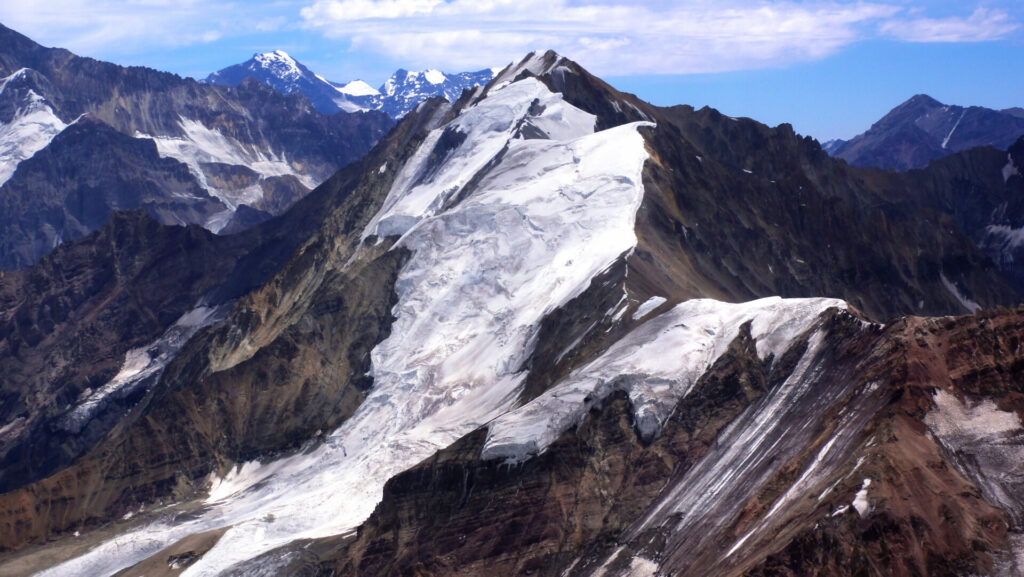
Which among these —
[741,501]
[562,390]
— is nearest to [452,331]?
[562,390]

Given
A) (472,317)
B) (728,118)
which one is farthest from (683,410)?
(728,118)

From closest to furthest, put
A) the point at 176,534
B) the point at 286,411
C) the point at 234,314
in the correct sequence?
the point at 176,534 < the point at 286,411 < the point at 234,314

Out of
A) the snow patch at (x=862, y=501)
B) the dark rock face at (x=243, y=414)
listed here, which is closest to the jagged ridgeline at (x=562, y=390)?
the snow patch at (x=862, y=501)

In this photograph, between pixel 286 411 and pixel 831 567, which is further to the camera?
pixel 286 411

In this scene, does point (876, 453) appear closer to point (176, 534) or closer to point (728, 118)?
point (176, 534)

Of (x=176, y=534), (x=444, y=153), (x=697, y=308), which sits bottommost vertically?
(x=176, y=534)

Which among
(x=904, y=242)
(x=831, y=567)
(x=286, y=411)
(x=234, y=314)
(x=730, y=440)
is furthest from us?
(x=904, y=242)
